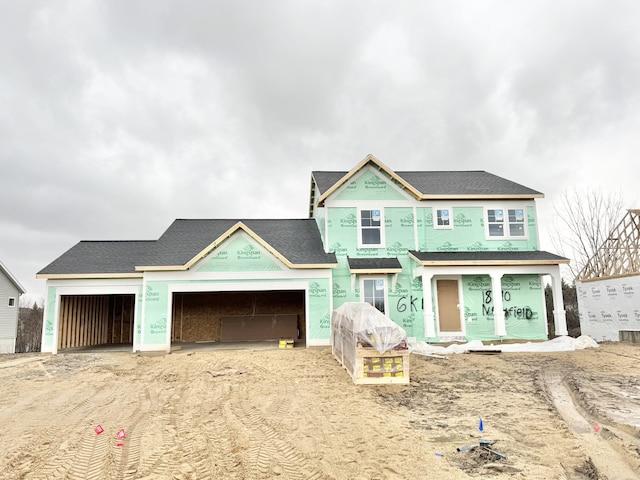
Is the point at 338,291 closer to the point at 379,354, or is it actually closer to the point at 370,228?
the point at 370,228

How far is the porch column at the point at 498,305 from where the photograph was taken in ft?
53.8

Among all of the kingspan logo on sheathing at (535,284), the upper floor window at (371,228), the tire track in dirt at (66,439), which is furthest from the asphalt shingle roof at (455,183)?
the tire track in dirt at (66,439)

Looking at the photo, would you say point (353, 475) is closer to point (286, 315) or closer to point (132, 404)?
point (132, 404)

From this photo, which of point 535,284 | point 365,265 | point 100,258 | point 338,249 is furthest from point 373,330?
point 100,258

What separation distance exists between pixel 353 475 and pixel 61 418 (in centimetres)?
568

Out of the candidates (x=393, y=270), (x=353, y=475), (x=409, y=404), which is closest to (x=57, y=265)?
(x=393, y=270)

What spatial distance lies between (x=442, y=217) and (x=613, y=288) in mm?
9509

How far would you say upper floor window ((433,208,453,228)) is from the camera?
58.8 ft

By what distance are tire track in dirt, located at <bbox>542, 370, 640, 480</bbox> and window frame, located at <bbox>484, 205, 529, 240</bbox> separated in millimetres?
10577

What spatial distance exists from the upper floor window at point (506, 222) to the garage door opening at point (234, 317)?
959 centimetres

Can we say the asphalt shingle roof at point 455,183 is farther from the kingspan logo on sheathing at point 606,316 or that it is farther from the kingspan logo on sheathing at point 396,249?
the kingspan logo on sheathing at point 606,316

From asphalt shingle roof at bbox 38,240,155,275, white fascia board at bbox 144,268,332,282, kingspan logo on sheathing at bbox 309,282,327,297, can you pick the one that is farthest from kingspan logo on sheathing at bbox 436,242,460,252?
asphalt shingle roof at bbox 38,240,155,275

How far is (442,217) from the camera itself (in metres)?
18.0

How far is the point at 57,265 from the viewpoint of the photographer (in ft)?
53.7
